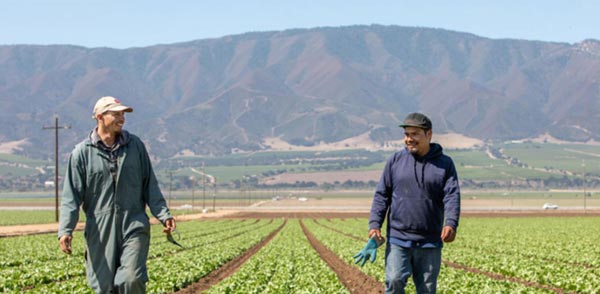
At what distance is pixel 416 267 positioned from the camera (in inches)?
420

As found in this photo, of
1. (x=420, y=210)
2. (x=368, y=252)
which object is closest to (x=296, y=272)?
(x=368, y=252)

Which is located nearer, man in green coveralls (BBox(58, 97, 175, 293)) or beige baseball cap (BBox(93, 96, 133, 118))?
man in green coveralls (BBox(58, 97, 175, 293))

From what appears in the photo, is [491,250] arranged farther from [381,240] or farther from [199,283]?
[381,240]

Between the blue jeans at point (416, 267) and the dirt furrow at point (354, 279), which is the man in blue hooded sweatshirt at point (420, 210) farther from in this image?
the dirt furrow at point (354, 279)

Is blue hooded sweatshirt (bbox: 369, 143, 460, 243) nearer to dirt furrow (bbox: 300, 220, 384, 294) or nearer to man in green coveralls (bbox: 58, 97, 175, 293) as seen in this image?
man in green coveralls (bbox: 58, 97, 175, 293)

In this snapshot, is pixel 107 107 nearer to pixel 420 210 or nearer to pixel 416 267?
pixel 420 210

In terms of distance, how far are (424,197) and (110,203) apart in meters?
3.69

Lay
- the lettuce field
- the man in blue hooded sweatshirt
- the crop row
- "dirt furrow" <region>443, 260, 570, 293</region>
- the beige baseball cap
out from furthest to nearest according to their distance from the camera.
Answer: "dirt furrow" <region>443, 260, 570, 293</region>
the lettuce field
the crop row
the man in blue hooded sweatshirt
the beige baseball cap

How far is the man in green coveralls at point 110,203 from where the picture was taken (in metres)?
9.89

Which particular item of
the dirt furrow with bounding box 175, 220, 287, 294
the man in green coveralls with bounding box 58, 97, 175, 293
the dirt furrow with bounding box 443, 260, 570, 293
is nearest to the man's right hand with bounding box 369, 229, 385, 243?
the man in green coveralls with bounding box 58, 97, 175, 293

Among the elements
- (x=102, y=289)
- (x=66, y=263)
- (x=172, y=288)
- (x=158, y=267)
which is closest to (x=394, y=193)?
(x=102, y=289)

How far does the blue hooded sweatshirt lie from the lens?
10539 millimetres

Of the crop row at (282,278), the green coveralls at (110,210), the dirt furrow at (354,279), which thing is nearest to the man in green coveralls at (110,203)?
the green coveralls at (110,210)

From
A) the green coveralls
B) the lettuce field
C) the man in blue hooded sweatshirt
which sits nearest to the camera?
the green coveralls
